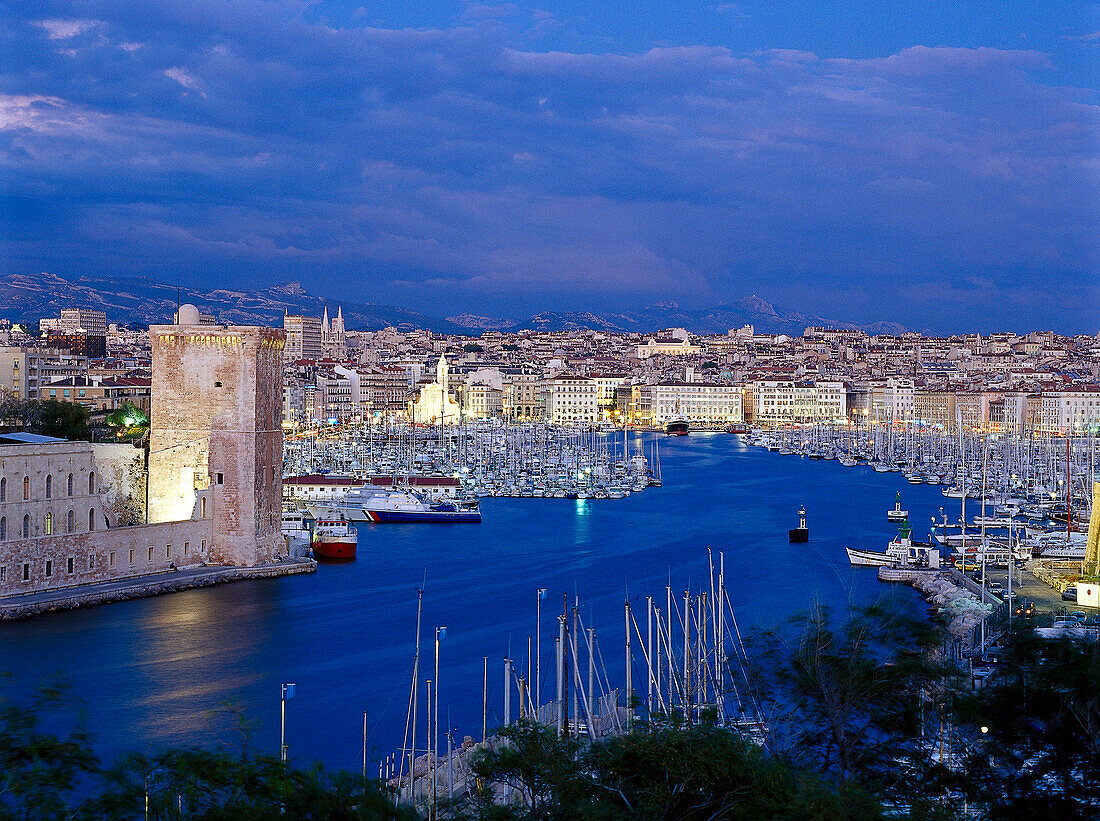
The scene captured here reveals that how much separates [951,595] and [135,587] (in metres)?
8.68

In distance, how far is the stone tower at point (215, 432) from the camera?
50.1ft

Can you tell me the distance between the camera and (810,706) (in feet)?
23.1

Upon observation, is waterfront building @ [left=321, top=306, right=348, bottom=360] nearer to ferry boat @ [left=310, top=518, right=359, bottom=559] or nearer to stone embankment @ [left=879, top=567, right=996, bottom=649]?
ferry boat @ [left=310, top=518, right=359, bottom=559]

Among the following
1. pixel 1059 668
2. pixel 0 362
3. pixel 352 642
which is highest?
pixel 0 362

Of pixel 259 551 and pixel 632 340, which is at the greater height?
pixel 632 340

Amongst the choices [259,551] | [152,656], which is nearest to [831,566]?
[259,551]

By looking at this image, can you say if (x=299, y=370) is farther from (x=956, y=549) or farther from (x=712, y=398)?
(x=956, y=549)

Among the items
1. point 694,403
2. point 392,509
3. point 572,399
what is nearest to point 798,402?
point 694,403

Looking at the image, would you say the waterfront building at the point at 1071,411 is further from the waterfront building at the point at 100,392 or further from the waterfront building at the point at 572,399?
the waterfront building at the point at 100,392

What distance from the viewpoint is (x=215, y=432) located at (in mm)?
15273

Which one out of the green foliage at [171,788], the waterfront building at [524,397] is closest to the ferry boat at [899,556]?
the green foliage at [171,788]

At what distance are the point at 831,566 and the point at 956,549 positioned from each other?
6.92ft

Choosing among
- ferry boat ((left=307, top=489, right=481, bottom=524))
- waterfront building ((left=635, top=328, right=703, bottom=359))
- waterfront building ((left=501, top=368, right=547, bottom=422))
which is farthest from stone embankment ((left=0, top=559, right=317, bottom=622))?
waterfront building ((left=635, top=328, right=703, bottom=359))

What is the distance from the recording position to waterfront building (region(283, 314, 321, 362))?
84312mm
